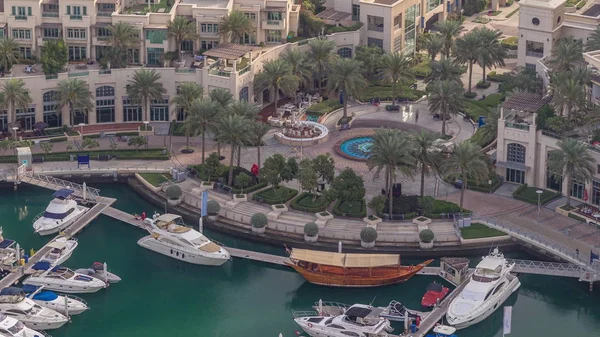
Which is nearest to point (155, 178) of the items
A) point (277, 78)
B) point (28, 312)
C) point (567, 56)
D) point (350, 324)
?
point (277, 78)

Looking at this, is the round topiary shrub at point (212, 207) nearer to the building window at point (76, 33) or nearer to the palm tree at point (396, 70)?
the palm tree at point (396, 70)

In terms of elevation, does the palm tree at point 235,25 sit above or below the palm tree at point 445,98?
above

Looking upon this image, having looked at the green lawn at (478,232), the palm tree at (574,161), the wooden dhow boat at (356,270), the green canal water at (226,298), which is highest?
the palm tree at (574,161)

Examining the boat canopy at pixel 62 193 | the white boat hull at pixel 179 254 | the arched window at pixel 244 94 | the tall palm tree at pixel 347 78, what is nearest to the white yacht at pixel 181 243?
the white boat hull at pixel 179 254

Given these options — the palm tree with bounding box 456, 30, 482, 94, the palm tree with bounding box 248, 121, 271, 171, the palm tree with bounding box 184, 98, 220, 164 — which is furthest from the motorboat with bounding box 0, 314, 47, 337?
the palm tree with bounding box 456, 30, 482, 94

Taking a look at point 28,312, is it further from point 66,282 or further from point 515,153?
point 515,153

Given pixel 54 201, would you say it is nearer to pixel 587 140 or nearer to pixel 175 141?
pixel 175 141
